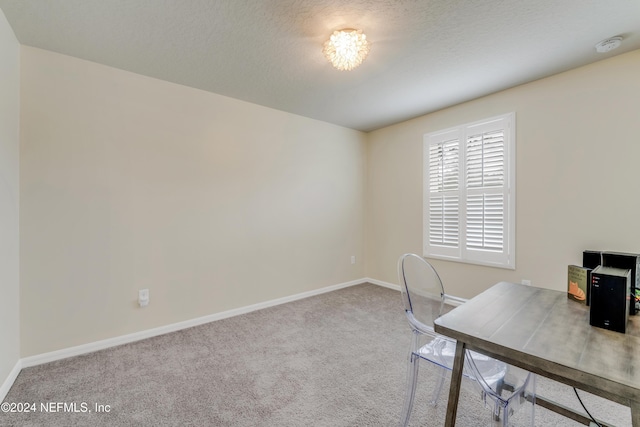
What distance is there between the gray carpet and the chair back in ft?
1.76

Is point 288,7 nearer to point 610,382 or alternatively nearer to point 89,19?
point 89,19

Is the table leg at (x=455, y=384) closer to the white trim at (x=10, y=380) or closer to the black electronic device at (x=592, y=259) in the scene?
the black electronic device at (x=592, y=259)

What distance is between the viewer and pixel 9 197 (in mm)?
1917

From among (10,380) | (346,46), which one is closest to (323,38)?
(346,46)

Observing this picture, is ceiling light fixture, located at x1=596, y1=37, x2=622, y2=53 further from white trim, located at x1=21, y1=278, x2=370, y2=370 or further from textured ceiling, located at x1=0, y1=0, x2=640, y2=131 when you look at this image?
white trim, located at x1=21, y1=278, x2=370, y2=370

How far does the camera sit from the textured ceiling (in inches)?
67.9

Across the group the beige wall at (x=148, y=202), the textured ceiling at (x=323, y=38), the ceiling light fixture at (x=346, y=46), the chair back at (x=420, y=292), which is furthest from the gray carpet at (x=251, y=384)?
the textured ceiling at (x=323, y=38)

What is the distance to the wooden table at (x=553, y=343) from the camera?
84cm

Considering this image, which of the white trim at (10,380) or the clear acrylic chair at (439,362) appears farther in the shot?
the white trim at (10,380)

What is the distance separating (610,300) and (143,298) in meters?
3.28

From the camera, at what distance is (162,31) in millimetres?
1952

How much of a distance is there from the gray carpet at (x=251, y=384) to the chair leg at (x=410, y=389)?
11 cm

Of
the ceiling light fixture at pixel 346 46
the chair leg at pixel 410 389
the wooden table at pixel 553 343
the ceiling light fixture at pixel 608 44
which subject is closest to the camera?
the wooden table at pixel 553 343

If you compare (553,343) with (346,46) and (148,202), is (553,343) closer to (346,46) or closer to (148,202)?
(346,46)
